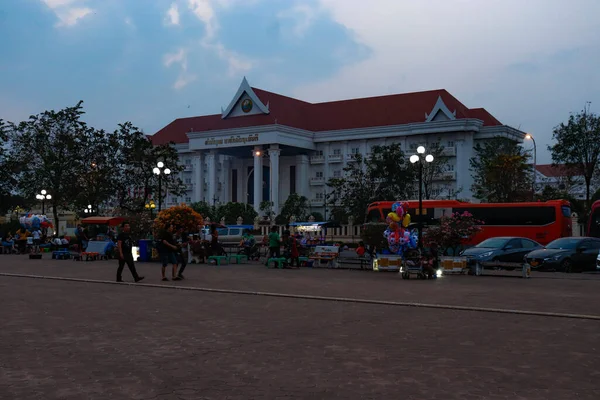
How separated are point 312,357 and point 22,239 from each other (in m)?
38.7

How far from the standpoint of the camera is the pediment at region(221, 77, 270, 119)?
91.0 m

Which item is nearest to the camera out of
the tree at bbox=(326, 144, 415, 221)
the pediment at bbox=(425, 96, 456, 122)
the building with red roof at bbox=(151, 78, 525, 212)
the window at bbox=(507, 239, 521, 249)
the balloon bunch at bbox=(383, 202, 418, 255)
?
the balloon bunch at bbox=(383, 202, 418, 255)

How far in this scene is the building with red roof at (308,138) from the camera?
8175 centimetres

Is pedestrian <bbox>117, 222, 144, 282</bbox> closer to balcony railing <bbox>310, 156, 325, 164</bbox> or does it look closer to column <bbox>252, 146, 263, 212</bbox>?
column <bbox>252, 146, 263, 212</bbox>

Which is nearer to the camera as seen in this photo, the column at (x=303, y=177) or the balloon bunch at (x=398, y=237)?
the balloon bunch at (x=398, y=237)

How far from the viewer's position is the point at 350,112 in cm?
9256

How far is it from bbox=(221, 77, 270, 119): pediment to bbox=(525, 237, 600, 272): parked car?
6575 cm

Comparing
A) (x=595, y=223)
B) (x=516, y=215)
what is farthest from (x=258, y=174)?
(x=595, y=223)

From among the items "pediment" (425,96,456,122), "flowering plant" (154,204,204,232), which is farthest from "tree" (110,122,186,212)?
"pediment" (425,96,456,122)

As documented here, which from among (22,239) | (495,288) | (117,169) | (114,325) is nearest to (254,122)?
(117,169)

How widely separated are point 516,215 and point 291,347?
35.6 m

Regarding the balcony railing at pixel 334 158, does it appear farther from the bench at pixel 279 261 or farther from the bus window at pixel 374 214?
the bench at pixel 279 261

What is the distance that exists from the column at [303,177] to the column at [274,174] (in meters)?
5.02

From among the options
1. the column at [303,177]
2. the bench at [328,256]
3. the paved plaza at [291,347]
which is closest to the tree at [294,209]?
the column at [303,177]
